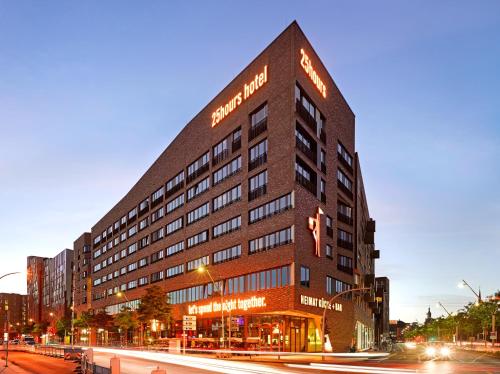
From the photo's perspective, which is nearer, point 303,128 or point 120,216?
point 303,128

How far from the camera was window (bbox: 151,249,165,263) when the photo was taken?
104 metres

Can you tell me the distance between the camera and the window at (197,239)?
281ft

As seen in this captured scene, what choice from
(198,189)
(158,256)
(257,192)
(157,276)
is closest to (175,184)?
(198,189)

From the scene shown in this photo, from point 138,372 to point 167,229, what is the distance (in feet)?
216

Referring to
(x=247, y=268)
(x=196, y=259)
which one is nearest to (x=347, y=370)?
(x=247, y=268)

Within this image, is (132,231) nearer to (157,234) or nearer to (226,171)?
(157,234)

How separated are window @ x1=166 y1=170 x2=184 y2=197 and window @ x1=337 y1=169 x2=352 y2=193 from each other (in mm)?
25811

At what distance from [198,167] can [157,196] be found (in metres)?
22.0

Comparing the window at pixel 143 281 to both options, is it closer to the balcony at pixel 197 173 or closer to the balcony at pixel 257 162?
the balcony at pixel 197 173

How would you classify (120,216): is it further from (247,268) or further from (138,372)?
(138,372)

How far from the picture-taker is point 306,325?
7362 cm

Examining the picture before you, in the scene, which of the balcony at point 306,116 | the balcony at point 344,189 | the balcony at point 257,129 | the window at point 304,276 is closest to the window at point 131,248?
the balcony at point 344,189

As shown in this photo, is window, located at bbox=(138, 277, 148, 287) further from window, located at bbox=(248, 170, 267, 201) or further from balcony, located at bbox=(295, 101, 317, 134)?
balcony, located at bbox=(295, 101, 317, 134)

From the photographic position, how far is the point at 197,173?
3556 inches
